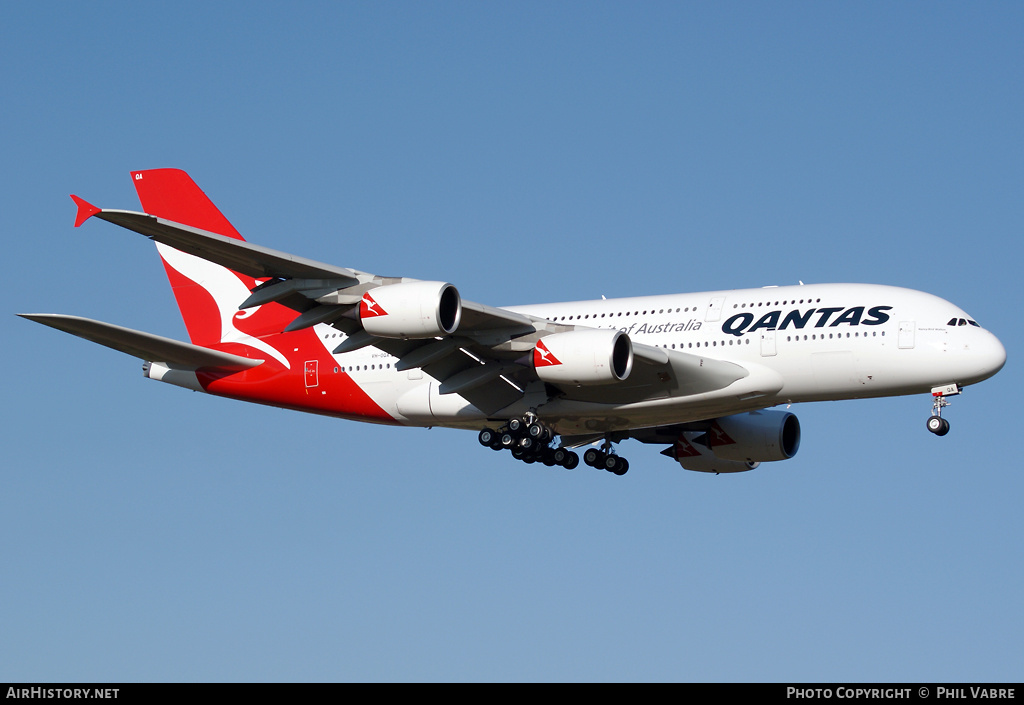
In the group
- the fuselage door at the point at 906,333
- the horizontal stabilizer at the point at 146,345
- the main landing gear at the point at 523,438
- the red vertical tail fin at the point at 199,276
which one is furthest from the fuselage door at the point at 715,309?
the horizontal stabilizer at the point at 146,345

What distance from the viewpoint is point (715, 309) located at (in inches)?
1238

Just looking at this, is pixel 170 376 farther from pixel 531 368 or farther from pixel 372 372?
pixel 531 368

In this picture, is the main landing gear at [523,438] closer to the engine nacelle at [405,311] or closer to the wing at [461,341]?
the wing at [461,341]

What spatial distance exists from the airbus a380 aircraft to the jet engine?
56 millimetres

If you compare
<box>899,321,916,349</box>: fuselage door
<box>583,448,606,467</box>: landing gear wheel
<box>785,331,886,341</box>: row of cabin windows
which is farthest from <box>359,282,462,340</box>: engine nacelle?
<box>899,321,916,349</box>: fuselage door

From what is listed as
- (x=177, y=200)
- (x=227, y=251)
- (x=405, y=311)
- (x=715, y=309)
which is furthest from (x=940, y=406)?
(x=177, y=200)

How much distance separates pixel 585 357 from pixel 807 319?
5573 millimetres

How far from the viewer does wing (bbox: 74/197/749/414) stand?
27.3 meters

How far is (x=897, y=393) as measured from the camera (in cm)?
3014

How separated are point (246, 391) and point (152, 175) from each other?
7780mm

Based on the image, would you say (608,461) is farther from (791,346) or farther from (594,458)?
(791,346)
